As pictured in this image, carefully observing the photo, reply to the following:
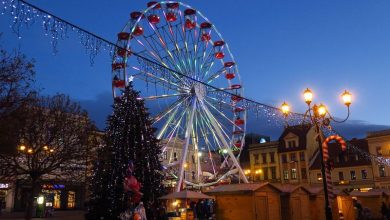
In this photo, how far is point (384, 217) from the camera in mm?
30234

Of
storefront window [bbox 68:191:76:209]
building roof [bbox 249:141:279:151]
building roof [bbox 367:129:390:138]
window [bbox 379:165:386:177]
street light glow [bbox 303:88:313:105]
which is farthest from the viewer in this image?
building roof [bbox 249:141:279:151]

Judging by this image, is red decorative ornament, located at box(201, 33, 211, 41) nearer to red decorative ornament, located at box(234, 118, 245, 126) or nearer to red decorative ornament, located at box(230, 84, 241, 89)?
red decorative ornament, located at box(230, 84, 241, 89)

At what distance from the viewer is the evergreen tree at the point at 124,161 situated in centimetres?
2380

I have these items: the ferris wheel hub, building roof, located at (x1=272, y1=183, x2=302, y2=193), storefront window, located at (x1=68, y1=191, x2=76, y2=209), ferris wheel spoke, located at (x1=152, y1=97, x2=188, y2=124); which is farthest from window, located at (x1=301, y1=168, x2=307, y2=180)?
building roof, located at (x1=272, y1=183, x2=302, y2=193)

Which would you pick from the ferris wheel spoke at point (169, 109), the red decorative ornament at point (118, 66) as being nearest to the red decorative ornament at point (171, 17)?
the red decorative ornament at point (118, 66)

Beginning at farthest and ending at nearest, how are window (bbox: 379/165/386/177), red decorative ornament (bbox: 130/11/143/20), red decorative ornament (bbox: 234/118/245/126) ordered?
1. window (bbox: 379/165/386/177)
2. red decorative ornament (bbox: 234/118/245/126)
3. red decorative ornament (bbox: 130/11/143/20)

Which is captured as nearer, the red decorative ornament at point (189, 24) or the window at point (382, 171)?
the red decorative ornament at point (189, 24)

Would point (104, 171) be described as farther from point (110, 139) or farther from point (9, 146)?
point (9, 146)

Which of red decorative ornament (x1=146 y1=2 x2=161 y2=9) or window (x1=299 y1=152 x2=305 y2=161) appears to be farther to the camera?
window (x1=299 y1=152 x2=305 y2=161)

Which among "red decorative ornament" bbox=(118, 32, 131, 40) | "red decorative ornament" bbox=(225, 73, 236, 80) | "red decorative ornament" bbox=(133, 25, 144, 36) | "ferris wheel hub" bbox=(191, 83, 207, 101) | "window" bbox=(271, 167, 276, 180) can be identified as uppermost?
"red decorative ornament" bbox=(133, 25, 144, 36)

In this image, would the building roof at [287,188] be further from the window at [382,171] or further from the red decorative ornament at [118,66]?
the window at [382,171]

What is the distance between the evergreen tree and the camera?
23.8 metres

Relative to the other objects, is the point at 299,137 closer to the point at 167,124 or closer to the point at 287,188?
the point at 167,124

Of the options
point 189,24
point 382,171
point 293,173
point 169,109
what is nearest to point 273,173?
point 293,173
